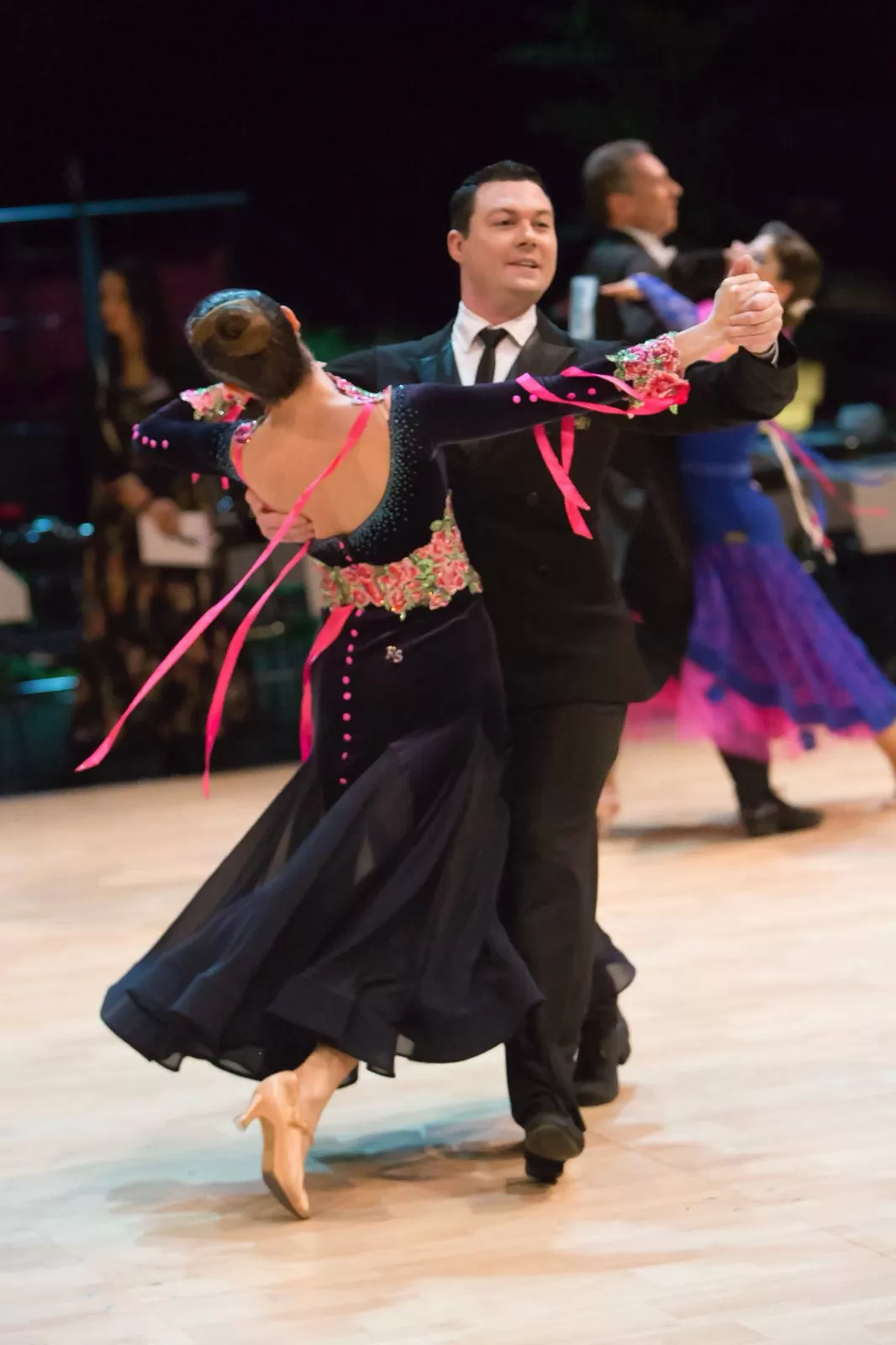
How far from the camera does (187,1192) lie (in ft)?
10.0

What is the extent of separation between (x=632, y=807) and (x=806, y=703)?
0.82 m

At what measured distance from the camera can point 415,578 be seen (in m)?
3.09

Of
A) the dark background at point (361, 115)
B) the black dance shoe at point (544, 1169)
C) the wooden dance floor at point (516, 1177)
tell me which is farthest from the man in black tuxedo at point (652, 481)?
the dark background at point (361, 115)

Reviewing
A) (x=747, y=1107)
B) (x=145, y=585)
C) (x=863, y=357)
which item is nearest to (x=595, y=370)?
(x=747, y=1107)

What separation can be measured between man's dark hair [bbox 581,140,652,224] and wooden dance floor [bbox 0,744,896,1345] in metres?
1.71

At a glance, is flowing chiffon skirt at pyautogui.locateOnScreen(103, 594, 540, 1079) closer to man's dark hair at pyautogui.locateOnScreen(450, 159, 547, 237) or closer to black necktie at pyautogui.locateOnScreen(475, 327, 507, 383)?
black necktie at pyautogui.locateOnScreen(475, 327, 507, 383)

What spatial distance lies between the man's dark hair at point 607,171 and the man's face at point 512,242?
2133mm

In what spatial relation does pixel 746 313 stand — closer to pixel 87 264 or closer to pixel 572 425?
pixel 572 425

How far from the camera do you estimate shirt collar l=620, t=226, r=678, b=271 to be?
213 inches

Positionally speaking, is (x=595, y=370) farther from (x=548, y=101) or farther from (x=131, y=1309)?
(x=548, y=101)

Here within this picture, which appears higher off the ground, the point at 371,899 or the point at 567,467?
the point at 567,467

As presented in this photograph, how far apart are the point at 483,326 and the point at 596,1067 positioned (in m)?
1.12

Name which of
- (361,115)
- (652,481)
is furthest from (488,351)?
(361,115)

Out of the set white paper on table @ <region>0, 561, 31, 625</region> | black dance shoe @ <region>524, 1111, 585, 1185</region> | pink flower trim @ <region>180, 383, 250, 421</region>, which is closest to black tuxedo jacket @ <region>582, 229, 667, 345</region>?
pink flower trim @ <region>180, 383, 250, 421</region>
